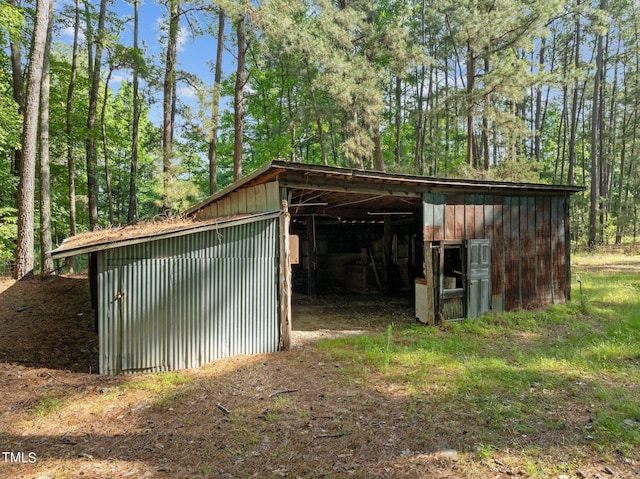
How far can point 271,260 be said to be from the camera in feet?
21.1

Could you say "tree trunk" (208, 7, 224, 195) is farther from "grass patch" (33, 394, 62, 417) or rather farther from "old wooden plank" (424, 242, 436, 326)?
"grass patch" (33, 394, 62, 417)

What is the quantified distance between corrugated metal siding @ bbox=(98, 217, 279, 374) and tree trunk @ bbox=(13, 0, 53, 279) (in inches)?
247

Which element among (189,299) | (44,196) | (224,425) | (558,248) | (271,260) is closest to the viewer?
(224,425)

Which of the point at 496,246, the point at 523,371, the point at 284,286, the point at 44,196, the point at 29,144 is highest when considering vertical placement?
the point at 29,144

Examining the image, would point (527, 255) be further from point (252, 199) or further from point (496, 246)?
point (252, 199)

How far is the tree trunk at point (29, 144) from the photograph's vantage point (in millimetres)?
9117

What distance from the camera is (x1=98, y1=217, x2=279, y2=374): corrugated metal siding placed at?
5117mm

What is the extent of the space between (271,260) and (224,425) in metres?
3.03

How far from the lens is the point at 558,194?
31.3 feet

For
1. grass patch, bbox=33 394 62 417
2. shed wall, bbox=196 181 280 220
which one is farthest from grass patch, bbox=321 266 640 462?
grass patch, bbox=33 394 62 417

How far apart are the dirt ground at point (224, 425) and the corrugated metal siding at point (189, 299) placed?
30 cm

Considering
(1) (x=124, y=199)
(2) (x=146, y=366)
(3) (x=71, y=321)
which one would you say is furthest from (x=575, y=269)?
(1) (x=124, y=199)

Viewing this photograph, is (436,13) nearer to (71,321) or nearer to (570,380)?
(570,380)

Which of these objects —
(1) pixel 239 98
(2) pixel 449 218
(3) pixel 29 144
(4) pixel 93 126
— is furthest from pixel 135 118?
(2) pixel 449 218
